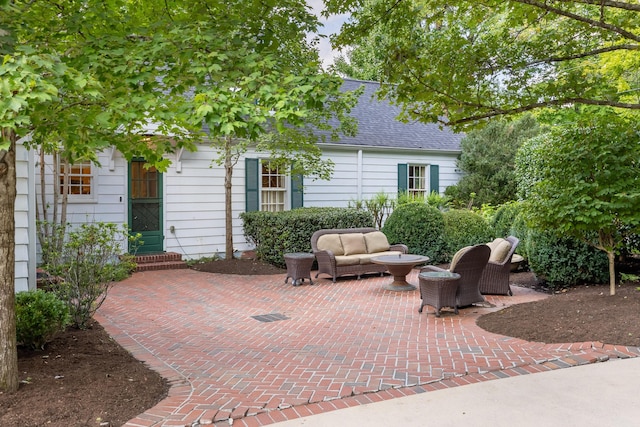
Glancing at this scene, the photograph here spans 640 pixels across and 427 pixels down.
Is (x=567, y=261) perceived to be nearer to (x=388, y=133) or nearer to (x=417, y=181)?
(x=417, y=181)

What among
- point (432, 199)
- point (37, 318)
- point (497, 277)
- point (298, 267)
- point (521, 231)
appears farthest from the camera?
point (432, 199)

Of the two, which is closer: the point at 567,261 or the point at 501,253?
the point at 567,261

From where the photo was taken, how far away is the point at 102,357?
16.8 feet

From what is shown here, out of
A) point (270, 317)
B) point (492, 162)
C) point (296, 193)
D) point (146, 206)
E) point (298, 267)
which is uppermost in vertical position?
point (492, 162)

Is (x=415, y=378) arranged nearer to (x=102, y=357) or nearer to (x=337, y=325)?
(x=337, y=325)

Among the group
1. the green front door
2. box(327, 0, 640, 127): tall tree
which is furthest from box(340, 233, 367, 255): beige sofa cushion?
the green front door

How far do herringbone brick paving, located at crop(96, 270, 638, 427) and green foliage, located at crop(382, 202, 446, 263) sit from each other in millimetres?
3036

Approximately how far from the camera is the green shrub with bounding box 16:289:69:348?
196 inches

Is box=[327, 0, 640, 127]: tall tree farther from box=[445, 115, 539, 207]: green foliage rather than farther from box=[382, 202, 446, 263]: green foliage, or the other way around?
box=[445, 115, 539, 207]: green foliage

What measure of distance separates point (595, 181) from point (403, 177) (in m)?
9.18

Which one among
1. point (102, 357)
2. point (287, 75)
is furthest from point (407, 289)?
point (287, 75)

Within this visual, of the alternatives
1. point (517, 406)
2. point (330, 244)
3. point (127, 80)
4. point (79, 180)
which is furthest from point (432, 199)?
point (127, 80)

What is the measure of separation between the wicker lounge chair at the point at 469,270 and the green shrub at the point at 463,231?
13.8ft

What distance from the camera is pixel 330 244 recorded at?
1076 centimetres
